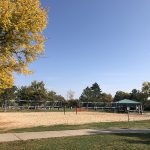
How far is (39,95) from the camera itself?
96.6 metres

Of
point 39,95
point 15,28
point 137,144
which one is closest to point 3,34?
point 15,28

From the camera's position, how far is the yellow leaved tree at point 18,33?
21.7 meters

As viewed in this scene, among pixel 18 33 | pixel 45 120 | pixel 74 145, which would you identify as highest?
pixel 18 33

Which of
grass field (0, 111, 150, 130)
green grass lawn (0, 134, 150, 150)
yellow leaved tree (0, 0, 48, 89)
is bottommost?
green grass lawn (0, 134, 150, 150)

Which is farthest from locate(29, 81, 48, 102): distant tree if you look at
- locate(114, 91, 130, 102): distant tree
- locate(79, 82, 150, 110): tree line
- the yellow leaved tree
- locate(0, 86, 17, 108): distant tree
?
the yellow leaved tree

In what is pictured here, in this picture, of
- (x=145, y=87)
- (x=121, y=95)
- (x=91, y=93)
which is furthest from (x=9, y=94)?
(x=91, y=93)

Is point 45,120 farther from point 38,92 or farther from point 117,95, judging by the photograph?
point 117,95

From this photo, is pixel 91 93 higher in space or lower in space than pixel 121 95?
higher

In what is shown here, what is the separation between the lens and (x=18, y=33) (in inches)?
917

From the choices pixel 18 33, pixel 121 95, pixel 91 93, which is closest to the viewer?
pixel 18 33

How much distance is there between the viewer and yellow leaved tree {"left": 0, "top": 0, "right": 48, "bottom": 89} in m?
21.7

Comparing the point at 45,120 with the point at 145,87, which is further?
the point at 145,87

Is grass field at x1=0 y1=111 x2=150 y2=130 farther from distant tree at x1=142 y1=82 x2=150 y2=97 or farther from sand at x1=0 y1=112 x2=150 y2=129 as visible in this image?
distant tree at x1=142 y1=82 x2=150 y2=97

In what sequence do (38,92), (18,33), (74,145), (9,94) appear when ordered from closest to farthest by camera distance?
1. (74,145)
2. (18,33)
3. (9,94)
4. (38,92)
